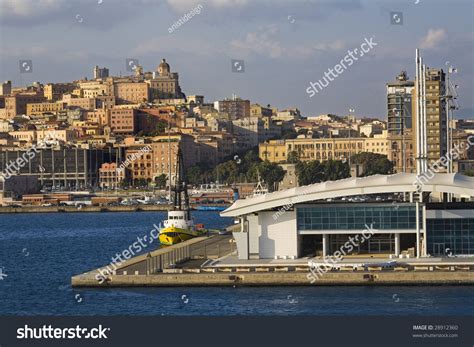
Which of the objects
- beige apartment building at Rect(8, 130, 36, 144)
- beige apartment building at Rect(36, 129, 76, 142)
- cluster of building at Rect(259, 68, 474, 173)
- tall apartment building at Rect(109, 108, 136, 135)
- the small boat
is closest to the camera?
the small boat

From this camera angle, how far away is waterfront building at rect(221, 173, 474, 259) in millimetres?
34031

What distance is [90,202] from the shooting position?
109 metres

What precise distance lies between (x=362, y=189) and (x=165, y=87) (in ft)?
480

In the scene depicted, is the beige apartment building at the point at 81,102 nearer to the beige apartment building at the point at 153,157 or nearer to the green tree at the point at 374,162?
the beige apartment building at the point at 153,157

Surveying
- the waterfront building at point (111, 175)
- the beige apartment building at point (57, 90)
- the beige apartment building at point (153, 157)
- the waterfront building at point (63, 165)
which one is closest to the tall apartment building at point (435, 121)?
the beige apartment building at point (153, 157)

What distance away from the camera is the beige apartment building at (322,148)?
434 ft

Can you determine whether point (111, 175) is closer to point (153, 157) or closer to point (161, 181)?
point (153, 157)

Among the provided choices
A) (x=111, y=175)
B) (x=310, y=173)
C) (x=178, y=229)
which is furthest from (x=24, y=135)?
(x=178, y=229)

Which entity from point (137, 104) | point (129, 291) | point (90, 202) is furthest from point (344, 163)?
point (129, 291)

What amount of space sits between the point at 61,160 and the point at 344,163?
104 ft

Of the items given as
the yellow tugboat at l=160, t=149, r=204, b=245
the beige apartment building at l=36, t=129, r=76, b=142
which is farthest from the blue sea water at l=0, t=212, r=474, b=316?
the beige apartment building at l=36, t=129, r=76, b=142

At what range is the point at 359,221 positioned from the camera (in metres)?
34.5

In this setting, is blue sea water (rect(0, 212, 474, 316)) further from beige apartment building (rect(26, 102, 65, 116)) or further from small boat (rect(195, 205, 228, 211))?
beige apartment building (rect(26, 102, 65, 116))

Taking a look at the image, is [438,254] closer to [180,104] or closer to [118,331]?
[118,331]
